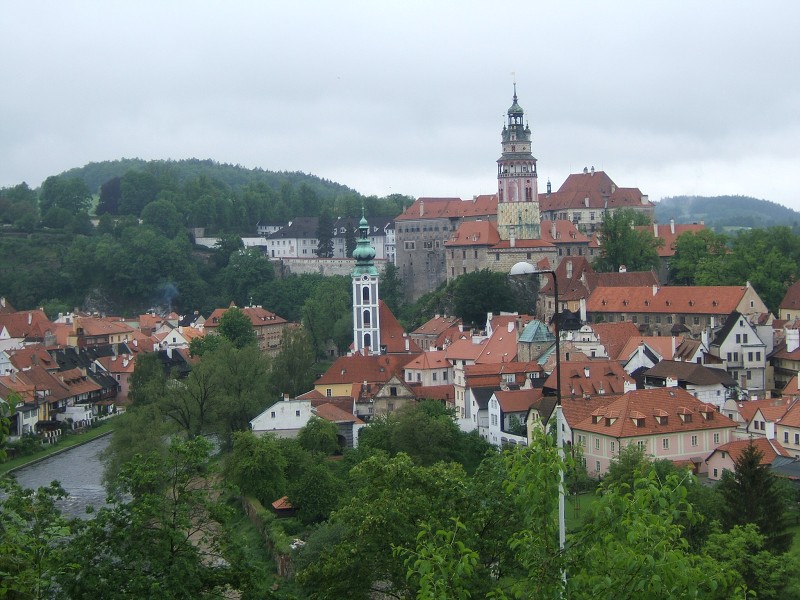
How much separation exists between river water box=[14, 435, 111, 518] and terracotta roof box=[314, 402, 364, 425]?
868 cm

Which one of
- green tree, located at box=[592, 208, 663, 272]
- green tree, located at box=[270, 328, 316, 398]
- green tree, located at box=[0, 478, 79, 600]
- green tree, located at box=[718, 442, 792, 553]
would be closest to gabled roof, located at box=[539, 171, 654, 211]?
green tree, located at box=[592, 208, 663, 272]

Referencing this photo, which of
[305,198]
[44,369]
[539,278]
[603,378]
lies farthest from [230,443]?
[305,198]

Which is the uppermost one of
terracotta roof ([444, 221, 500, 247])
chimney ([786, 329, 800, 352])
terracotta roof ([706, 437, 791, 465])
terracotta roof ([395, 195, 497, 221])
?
terracotta roof ([395, 195, 497, 221])

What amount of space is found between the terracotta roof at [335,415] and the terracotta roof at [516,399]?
5.95 metres

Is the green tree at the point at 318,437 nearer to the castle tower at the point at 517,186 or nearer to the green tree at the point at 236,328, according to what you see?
the green tree at the point at 236,328

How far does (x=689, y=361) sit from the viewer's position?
167ft

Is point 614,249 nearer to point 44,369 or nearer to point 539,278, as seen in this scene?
point 539,278

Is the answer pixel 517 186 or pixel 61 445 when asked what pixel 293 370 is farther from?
pixel 517 186

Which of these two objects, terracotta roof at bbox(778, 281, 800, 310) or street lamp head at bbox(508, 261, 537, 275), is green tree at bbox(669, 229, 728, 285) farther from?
street lamp head at bbox(508, 261, 537, 275)

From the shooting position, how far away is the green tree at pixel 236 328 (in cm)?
7522

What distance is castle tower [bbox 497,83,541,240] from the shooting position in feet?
266

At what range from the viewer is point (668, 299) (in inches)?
2473

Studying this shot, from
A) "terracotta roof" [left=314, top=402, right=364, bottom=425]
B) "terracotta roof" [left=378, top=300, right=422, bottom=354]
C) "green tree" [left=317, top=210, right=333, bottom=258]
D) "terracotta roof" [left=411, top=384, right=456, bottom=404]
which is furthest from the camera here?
"green tree" [left=317, top=210, right=333, bottom=258]

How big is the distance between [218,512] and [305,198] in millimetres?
120810
